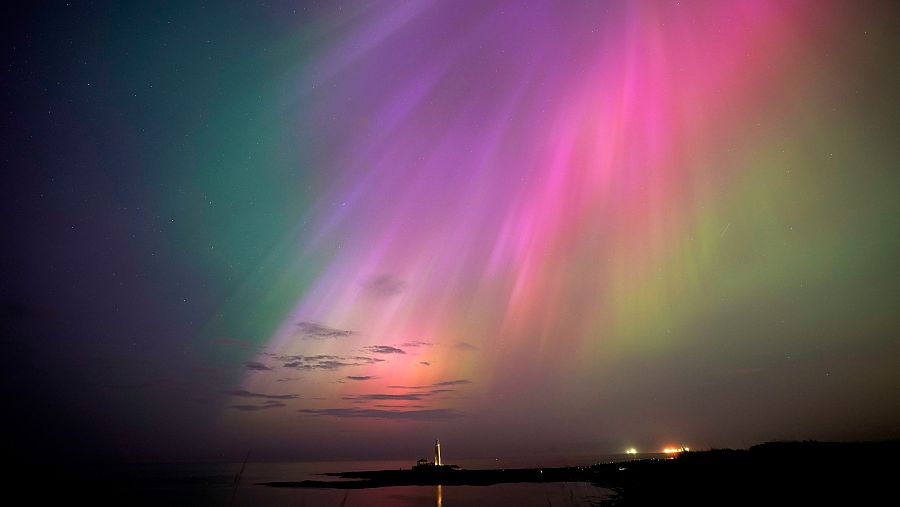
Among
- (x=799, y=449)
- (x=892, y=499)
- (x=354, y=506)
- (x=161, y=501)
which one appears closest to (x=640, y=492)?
(x=799, y=449)

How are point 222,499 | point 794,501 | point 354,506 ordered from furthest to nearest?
point 222,499
point 354,506
point 794,501

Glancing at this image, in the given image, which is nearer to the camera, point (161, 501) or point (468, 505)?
point (468, 505)

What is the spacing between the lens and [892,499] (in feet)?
78.1

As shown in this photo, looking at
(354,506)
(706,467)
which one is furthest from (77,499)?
(706,467)

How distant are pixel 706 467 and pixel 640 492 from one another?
680cm

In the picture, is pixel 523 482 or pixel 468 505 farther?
pixel 523 482

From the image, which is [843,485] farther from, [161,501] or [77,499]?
[77,499]

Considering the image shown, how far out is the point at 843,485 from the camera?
27297 mm

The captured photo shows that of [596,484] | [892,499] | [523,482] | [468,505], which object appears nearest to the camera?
[892,499]

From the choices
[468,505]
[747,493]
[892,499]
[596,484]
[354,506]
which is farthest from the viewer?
[596,484]

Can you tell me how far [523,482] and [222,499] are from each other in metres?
47.6

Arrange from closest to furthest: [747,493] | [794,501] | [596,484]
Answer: [794,501] → [747,493] → [596,484]

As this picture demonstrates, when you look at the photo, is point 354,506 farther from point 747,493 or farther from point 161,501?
point 747,493

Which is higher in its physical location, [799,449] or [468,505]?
[799,449]
